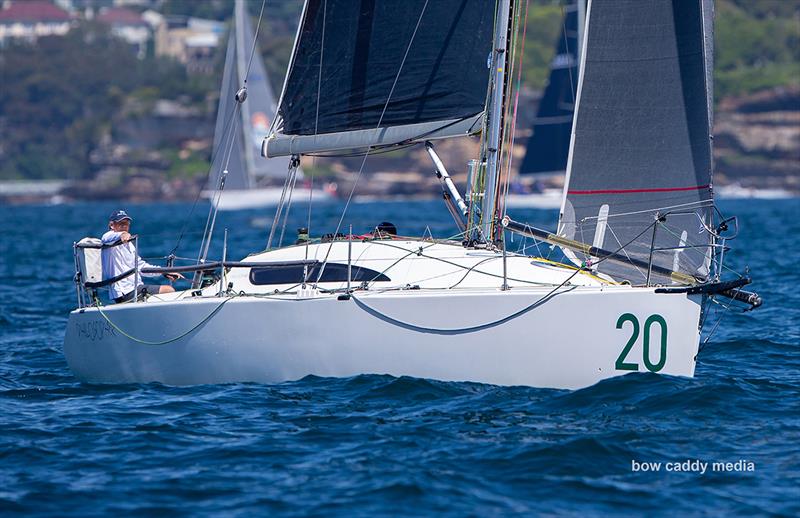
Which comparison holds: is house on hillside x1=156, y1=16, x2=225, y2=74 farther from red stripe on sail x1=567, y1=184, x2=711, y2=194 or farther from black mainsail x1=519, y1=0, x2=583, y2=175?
red stripe on sail x1=567, y1=184, x2=711, y2=194

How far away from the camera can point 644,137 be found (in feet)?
37.1

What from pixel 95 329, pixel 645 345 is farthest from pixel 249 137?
pixel 645 345

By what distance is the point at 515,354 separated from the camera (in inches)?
405

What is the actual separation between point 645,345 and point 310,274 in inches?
122

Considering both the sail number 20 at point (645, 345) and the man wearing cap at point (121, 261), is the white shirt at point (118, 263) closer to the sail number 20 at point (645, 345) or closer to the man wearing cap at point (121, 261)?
the man wearing cap at point (121, 261)

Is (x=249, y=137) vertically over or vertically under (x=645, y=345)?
over

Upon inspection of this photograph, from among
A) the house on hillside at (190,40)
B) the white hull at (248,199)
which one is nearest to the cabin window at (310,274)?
the white hull at (248,199)

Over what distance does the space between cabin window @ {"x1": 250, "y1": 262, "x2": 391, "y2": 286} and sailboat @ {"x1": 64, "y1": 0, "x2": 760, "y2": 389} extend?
2 centimetres

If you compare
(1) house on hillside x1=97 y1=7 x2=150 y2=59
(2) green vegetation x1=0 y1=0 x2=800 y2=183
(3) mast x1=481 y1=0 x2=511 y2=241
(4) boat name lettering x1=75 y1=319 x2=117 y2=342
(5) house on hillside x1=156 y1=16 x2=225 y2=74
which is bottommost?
(4) boat name lettering x1=75 y1=319 x2=117 y2=342

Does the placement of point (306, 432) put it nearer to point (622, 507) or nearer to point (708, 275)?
point (622, 507)

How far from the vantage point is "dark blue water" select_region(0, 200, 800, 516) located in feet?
25.8

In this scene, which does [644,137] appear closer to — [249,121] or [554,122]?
[554,122]

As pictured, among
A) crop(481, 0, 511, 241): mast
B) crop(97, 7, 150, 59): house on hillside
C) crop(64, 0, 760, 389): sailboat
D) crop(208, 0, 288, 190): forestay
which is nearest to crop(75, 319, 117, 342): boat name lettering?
crop(64, 0, 760, 389): sailboat

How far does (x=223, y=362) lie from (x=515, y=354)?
2614mm
